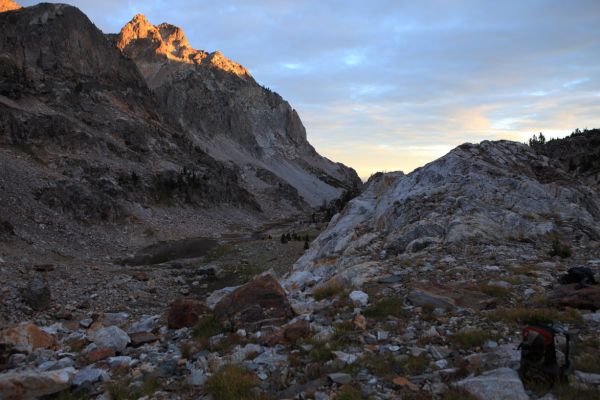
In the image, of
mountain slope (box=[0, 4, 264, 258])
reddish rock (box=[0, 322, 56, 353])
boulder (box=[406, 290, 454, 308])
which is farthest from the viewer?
mountain slope (box=[0, 4, 264, 258])

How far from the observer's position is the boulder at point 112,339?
9.91m

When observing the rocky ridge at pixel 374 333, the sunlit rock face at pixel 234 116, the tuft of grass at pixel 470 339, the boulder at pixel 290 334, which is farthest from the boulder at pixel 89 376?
the sunlit rock face at pixel 234 116

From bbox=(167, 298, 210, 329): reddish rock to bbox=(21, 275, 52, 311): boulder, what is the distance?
11.6 metres

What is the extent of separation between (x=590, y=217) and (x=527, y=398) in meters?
16.1

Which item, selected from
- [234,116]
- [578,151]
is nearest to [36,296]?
[578,151]

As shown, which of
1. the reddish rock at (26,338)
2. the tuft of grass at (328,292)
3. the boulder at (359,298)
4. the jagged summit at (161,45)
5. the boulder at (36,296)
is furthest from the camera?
the jagged summit at (161,45)

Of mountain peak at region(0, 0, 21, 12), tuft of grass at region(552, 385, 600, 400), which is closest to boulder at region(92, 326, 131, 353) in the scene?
tuft of grass at region(552, 385, 600, 400)

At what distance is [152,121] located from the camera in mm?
85812

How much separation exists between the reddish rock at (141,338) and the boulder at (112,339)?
152 mm

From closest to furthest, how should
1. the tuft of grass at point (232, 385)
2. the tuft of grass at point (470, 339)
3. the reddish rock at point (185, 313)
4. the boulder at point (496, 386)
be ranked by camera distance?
the boulder at point (496, 386) → the tuft of grass at point (232, 385) → the tuft of grass at point (470, 339) → the reddish rock at point (185, 313)

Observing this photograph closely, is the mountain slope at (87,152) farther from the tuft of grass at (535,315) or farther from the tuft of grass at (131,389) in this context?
the tuft of grass at (535,315)

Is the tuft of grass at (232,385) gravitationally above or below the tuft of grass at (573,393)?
below

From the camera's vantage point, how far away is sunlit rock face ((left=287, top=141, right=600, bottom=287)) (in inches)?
662

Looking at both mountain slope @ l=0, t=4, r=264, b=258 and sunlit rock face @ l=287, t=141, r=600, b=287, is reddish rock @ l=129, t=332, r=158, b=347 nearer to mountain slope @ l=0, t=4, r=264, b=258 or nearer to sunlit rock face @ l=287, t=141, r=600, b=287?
sunlit rock face @ l=287, t=141, r=600, b=287
